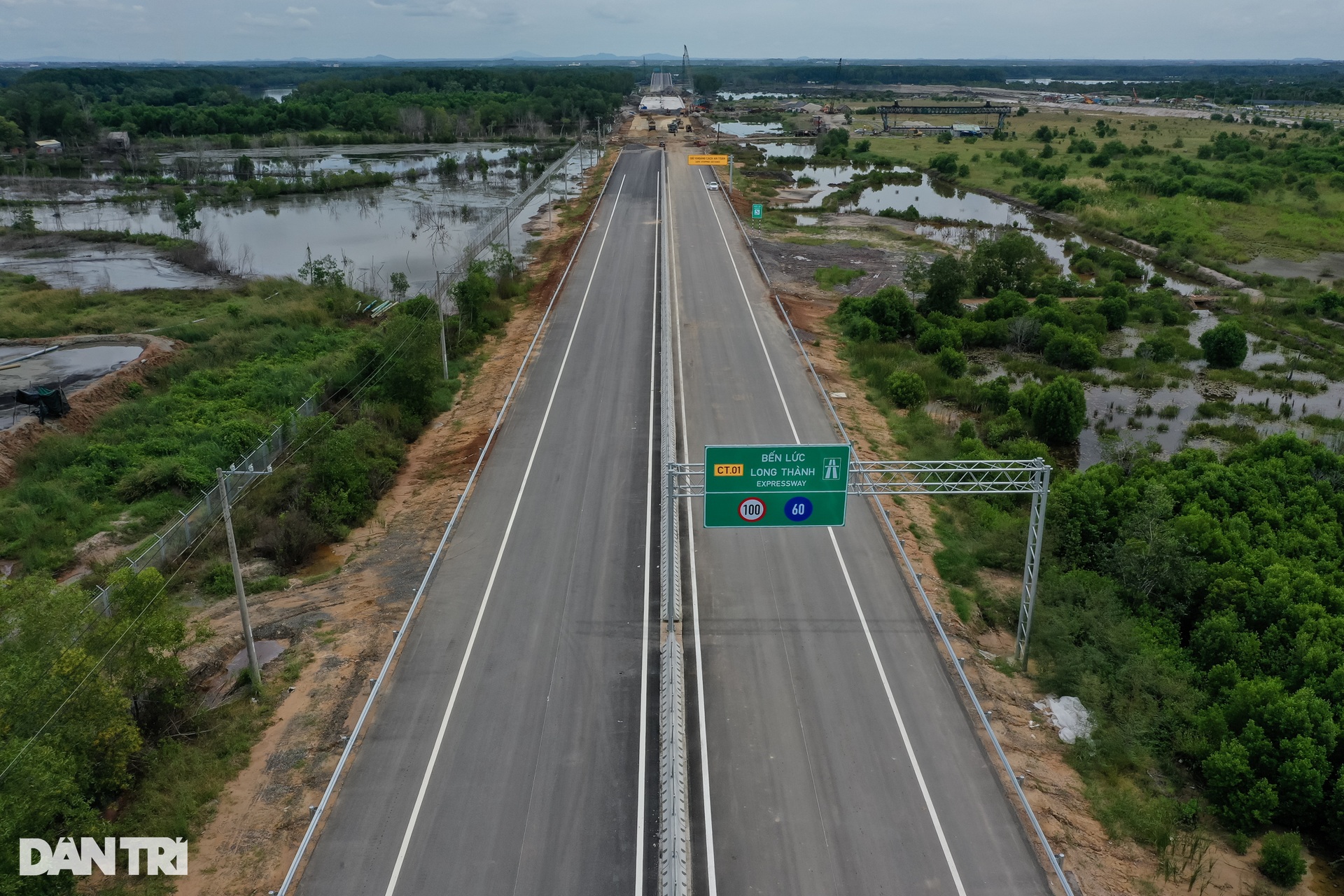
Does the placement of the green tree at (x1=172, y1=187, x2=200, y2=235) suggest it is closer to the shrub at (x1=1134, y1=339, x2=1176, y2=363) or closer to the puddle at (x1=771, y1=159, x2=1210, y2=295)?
the puddle at (x1=771, y1=159, x2=1210, y2=295)

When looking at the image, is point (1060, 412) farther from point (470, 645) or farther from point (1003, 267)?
point (470, 645)

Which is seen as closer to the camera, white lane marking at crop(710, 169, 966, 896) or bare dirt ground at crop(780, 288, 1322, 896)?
bare dirt ground at crop(780, 288, 1322, 896)

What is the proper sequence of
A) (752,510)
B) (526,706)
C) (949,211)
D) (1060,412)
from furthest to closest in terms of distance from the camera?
(949,211), (1060,412), (752,510), (526,706)

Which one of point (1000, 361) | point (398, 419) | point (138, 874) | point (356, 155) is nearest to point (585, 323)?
point (398, 419)

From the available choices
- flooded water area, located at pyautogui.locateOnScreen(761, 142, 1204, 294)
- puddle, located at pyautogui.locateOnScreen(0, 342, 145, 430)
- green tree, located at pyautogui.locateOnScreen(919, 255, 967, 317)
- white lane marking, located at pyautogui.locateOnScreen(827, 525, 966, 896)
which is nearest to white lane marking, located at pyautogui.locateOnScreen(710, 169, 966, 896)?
white lane marking, located at pyautogui.locateOnScreen(827, 525, 966, 896)

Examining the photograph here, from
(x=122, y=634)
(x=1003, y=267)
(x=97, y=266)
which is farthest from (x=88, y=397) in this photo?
(x=1003, y=267)

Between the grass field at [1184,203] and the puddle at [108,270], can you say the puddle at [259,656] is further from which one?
the grass field at [1184,203]

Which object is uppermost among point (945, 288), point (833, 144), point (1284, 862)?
point (833, 144)
